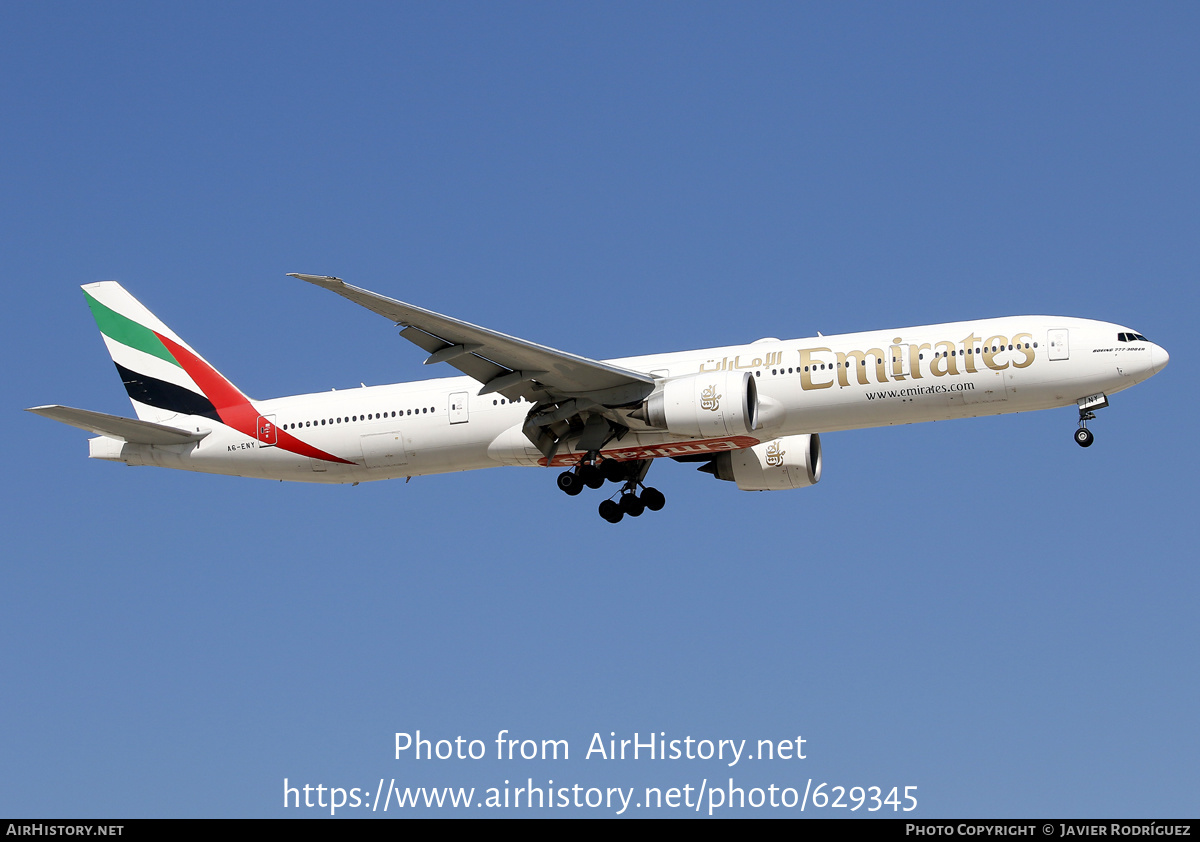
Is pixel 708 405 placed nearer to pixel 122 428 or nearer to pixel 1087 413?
pixel 1087 413

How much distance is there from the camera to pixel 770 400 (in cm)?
3133

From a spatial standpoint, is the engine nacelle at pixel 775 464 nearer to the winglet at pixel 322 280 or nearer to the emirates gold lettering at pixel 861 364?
the emirates gold lettering at pixel 861 364

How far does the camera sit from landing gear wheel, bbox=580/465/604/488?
33.2 m

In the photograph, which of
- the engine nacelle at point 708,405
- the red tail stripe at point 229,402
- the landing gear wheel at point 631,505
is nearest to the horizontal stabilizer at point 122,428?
the red tail stripe at point 229,402

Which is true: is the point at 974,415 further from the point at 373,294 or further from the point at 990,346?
the point at 373,294

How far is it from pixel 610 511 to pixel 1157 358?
1345 cm

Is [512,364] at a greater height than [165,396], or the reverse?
[165,396]

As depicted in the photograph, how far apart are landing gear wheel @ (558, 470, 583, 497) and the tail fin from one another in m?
8.57

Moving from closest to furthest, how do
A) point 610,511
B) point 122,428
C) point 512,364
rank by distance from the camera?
point 512,364
point 122,428
point 610,511

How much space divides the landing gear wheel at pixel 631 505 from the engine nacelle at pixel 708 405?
13.6 ft

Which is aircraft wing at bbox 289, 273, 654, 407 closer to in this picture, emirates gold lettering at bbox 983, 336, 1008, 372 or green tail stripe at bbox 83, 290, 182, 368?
emirates gold lettering at bbox 983, 336, 1008, 372

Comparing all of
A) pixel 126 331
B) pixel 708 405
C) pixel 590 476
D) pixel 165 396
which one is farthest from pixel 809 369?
pixel 126 331

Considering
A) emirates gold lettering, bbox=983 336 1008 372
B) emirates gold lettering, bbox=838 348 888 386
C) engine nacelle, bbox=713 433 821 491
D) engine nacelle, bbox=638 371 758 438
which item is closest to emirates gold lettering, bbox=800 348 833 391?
emirates gold lettering, bbox=838 348 888 386

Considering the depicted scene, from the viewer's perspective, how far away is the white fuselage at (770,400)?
30.3m
